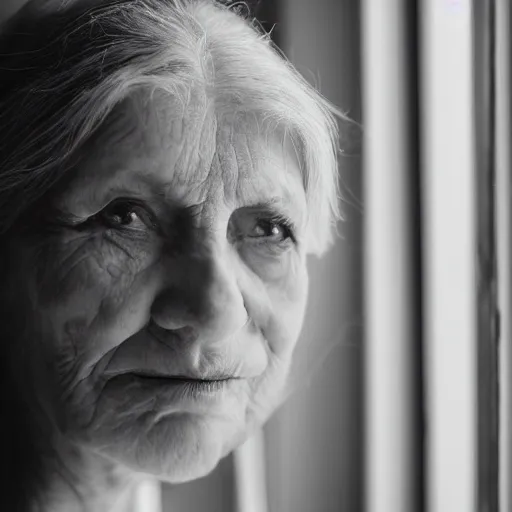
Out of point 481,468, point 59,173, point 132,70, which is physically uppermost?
point 132,70

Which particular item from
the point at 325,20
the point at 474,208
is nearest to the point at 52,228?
the point at 325,20

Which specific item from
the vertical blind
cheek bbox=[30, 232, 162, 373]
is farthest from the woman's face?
the vertical blind

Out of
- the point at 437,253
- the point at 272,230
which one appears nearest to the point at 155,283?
the point at 272,230

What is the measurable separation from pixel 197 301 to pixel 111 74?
9.6 inches

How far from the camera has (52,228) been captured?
738 millimetres

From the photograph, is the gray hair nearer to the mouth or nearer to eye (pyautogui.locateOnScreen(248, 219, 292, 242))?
eye (pyautogui.locateOnScreen(248, 219, 292, 242))

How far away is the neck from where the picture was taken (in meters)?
0.75

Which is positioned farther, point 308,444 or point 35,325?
point 308,444

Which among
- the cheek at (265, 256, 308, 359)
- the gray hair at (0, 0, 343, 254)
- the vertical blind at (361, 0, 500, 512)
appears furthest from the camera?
the vertical blind at (361, 0, 500, 512)

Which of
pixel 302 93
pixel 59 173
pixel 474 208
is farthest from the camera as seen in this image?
pixel 474 208

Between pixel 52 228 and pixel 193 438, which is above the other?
pixel 52 228

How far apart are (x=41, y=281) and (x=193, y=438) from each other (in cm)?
23

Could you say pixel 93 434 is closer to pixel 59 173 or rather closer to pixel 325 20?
pixel 59 173

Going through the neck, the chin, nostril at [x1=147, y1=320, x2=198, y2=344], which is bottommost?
the neck
